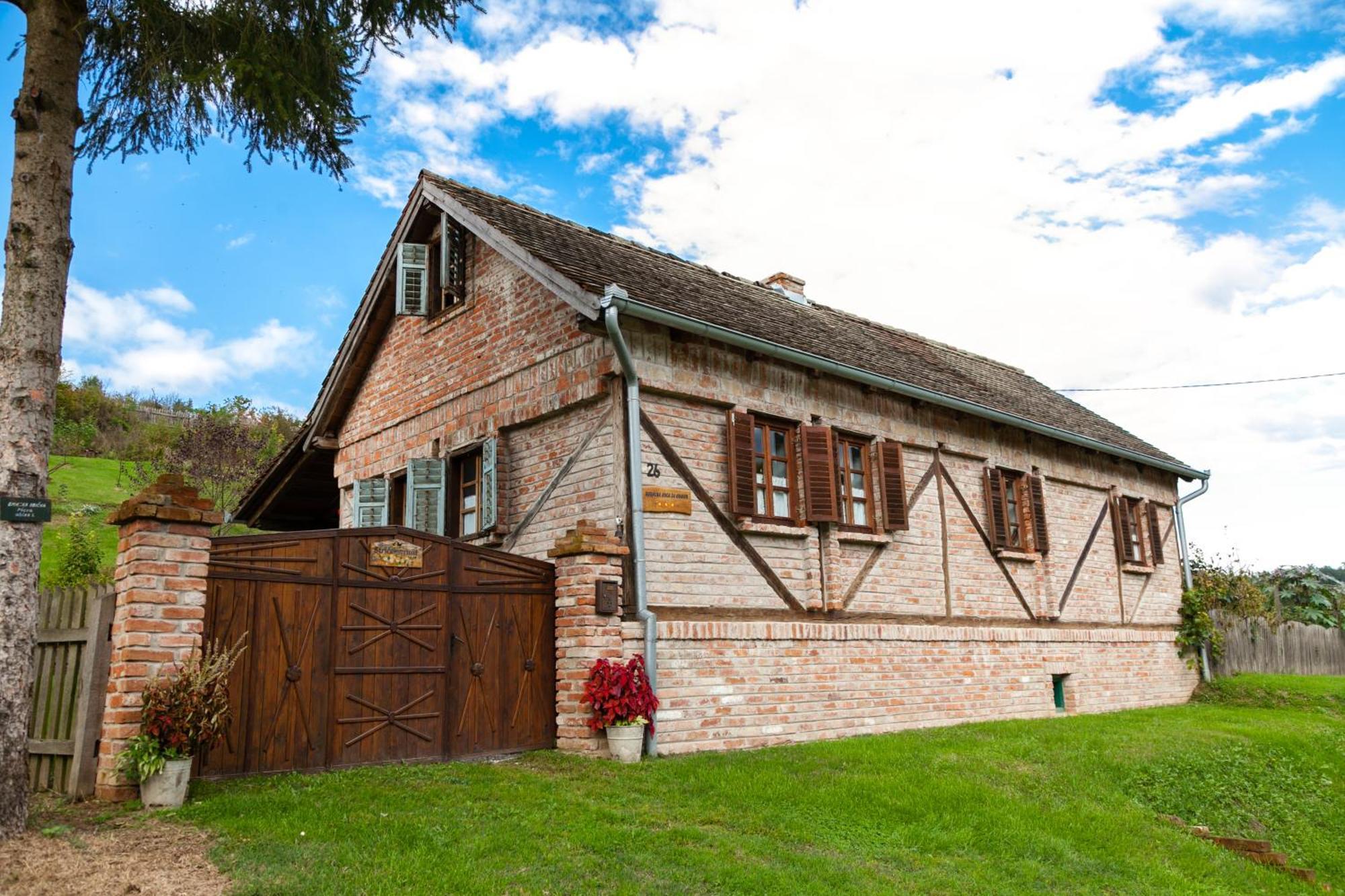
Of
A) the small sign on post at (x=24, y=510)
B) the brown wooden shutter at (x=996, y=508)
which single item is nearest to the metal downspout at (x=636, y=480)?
the small sign on post at (x=24, y=510)

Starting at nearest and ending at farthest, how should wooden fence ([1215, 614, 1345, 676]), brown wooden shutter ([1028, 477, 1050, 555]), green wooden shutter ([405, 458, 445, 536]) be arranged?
1. green wooden shutter ([405, 458, 445, 536])
2. brown wooden shutter ([1028, 477, 1050, 555])
3. wooden fence ([1215, 614, 1345, 676])

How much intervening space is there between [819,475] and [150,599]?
6.65 metres

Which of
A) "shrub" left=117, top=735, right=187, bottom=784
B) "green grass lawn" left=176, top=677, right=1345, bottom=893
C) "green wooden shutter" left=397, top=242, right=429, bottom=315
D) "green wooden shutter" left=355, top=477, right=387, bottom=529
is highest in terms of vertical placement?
"green wooden shutter" left=397, top=242, right=429, bottom=315

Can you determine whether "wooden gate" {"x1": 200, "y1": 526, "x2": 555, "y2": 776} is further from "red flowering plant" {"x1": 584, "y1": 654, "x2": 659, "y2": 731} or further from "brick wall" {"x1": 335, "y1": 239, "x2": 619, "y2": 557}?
"brick wall" {"x1": 335, "y1": 239, "x2": 619, "y2": 557}

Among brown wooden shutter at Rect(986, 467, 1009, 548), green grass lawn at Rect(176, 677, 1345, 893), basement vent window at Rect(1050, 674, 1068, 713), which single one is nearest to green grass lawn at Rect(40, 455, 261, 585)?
brown wooden shutter at Rect(986, 467, 1009, 548)

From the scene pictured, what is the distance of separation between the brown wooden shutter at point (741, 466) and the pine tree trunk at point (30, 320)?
19.2ft

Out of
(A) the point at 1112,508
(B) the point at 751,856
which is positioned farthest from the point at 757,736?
(A) the point at 1112,508

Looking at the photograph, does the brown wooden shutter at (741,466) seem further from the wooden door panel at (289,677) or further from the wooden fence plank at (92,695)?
the wooden fence plank at (92,695)

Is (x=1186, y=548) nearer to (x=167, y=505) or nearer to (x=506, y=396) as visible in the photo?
(x=506, y=396)

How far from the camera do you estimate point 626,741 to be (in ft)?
27.8

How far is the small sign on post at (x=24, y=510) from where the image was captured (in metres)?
6.04

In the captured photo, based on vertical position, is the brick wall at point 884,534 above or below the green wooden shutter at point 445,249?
below

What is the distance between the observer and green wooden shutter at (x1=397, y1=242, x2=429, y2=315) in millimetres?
12820

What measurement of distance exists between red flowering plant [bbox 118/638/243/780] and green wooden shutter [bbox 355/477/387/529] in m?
6.17
